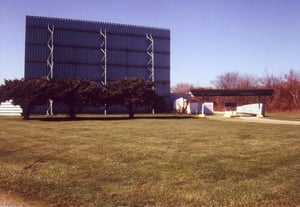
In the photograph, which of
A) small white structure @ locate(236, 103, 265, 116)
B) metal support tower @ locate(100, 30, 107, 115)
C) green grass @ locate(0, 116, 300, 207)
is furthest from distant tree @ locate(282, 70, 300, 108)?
green grass @ locate(0, 116, 300, 207)

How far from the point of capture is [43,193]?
28.9 feet

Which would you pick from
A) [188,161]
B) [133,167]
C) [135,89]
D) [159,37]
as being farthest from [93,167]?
[159,37]

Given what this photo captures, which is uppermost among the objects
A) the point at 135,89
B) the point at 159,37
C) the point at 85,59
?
the point at 159,37

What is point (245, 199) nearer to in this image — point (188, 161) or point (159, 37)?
point (188, 161)

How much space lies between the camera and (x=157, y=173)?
10.4m

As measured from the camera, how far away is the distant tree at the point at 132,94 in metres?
42.7

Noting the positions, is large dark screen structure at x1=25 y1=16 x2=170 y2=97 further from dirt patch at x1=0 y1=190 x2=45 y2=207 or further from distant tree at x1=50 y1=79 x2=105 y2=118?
Answer: dirt patch at x1=0 y1=190 x2=45 y2=207

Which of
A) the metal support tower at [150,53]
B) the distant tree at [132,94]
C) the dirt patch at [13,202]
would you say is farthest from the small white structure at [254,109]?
the dirt patch at [13,202]

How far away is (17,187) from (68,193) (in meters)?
1.68

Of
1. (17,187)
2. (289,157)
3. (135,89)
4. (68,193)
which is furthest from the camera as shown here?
(135,89)

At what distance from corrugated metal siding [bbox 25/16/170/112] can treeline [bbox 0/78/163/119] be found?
19.4m

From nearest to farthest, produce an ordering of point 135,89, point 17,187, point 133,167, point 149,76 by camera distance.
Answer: point 17,187
point 133,167
point 135,89
point 149,76

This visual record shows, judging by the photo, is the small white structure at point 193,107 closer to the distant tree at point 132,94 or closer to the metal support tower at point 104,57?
the metal support tower at point 104,57

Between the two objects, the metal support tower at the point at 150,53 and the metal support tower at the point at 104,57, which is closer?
the metal support tower at the point at 104,57
